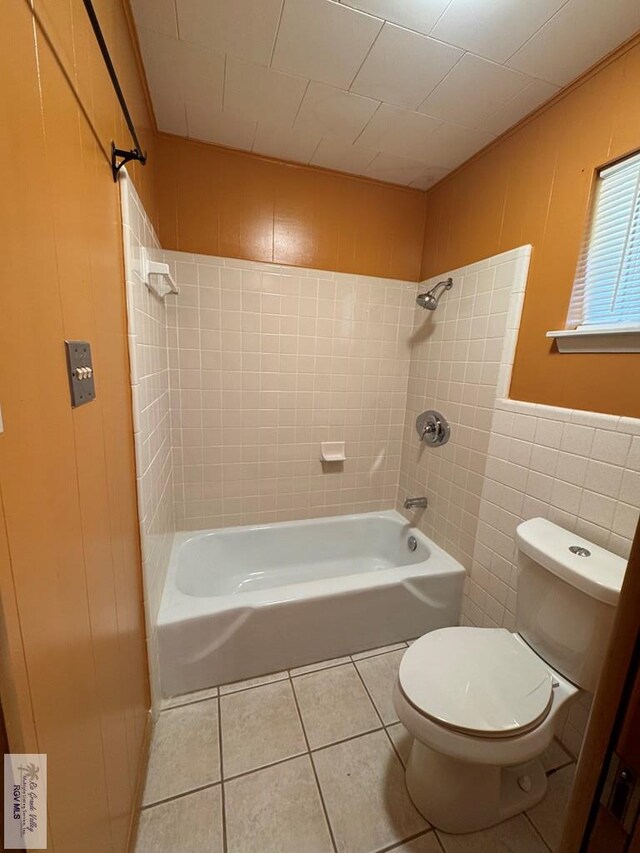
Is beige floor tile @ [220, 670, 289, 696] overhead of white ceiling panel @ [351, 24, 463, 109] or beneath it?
beneath

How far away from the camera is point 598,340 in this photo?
3.55ft

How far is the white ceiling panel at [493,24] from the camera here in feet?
3.04

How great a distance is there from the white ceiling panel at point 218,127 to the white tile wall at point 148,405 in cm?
54

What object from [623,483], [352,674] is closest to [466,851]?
[352,674]

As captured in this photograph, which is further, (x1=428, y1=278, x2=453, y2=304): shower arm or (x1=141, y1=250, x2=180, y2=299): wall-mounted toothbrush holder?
(x1=428, y1=278, x2=453, y2=304): shower arm

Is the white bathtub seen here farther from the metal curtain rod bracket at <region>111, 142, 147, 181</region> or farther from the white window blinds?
the metal curtain rod bracket at <region>111, 142, 147, 181</region>

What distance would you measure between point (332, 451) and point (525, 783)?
1.55 meters

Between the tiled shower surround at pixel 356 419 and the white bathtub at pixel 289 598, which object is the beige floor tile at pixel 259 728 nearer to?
the white bathtub at pixel 289 598

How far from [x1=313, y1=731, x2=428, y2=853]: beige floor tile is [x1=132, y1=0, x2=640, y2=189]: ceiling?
2.38 meters

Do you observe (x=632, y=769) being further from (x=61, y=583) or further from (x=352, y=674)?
(x=352, y=674)

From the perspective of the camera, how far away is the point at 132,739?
3.23 feet

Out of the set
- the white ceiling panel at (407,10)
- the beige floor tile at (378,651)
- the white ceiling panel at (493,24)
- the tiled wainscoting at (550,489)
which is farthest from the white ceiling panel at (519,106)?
the beige floor tile at (378,651)

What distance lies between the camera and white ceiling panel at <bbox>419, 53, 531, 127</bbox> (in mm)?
1126

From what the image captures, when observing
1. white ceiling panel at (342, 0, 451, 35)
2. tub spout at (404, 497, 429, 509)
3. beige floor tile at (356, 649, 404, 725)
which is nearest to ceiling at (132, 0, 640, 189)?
white ceiling panel at (342, 0, 451, 35)
